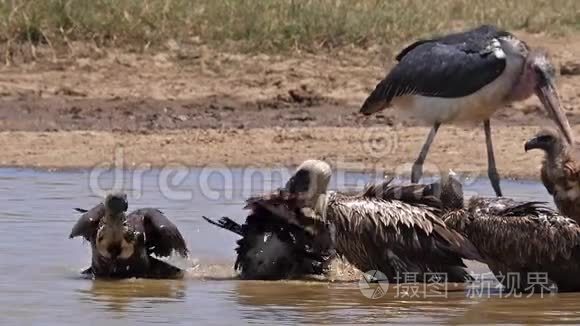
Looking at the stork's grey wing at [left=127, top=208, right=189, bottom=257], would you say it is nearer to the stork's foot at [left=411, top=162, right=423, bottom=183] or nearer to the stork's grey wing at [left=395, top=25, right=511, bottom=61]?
the stork's foot at [left=411, top=162, right=423, bottom=183]

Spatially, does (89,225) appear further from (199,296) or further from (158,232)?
(199,296)

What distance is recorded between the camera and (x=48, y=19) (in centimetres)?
1564

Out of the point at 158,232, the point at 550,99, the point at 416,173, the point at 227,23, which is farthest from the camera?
the point at 227,23

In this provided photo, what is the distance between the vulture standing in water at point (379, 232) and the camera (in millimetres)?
8336

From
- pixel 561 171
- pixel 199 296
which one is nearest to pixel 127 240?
pixel 199 296

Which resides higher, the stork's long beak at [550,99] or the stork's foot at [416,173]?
the stork's long beak at [550,99]

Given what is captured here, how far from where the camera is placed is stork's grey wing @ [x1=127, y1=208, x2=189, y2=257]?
8.50 meters

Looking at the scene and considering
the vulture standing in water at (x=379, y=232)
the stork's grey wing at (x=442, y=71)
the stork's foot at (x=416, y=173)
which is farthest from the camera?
the stork's grey wing at (x=442, y=71)

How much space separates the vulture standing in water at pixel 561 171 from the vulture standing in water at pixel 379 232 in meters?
0.79

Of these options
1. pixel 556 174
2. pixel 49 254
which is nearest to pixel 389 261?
pixel 556 174

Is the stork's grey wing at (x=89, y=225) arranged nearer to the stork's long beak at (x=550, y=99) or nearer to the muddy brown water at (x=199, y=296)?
the muddy brown water at (x=199, y=296)

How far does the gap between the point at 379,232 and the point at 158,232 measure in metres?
1.18

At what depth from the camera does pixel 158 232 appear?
8570 millimetres

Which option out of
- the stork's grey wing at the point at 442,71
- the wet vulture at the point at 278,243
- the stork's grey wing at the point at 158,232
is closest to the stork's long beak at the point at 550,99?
the stork's grey wing at the point at 442,71
